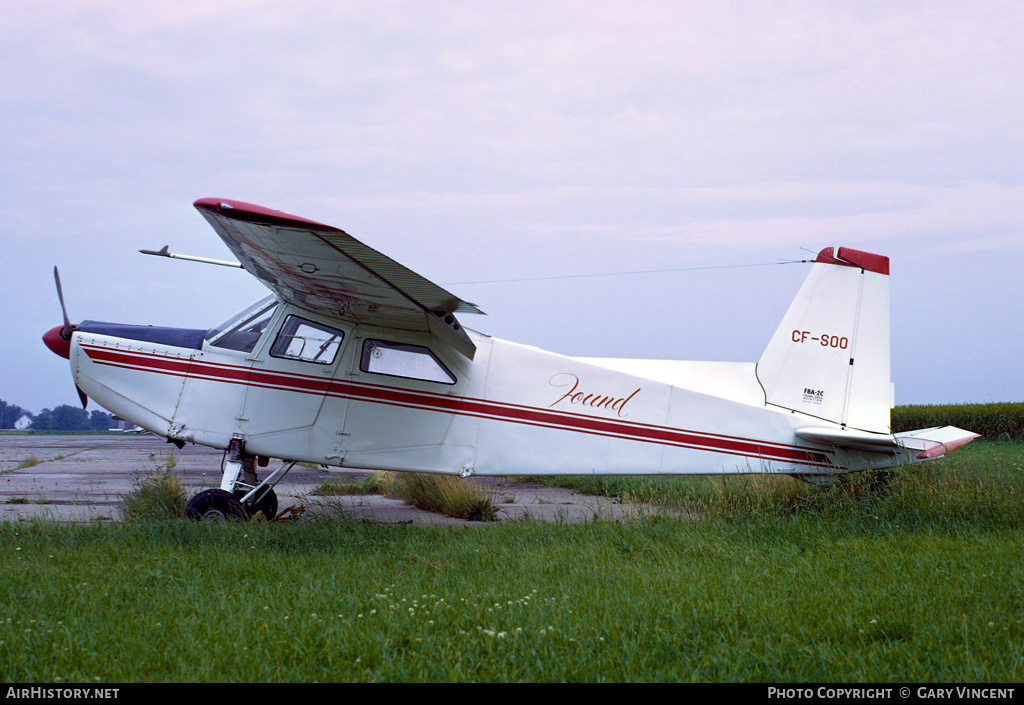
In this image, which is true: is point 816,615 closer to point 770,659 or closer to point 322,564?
point 770,659

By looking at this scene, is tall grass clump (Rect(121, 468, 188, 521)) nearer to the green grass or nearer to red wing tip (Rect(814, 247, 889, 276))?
the green grass

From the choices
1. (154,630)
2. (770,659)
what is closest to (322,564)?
(154,630)

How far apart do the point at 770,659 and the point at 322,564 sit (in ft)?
11.3

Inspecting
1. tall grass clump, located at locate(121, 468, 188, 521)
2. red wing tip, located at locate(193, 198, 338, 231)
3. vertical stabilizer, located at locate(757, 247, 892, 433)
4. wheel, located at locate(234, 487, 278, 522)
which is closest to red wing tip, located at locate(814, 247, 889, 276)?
vertical stabilizer, located at locate(757, 247, 892, 433)

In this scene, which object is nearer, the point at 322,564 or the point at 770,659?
the point at 770,659

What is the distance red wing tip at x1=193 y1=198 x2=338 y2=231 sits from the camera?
5352mm

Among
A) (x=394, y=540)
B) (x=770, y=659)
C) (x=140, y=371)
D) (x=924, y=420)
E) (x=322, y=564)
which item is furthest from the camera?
(x=924, y=420)

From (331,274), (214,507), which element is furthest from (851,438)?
(214,507)

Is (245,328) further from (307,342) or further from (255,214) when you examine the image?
(255,214)

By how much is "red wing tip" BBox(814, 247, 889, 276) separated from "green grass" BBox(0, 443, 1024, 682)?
276 cm

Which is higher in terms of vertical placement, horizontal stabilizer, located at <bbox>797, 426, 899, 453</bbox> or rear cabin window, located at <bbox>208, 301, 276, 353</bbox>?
rear cabin window, located at <bbox>208, 301, 276, 353</bbox>

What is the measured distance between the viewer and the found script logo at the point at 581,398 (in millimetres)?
7934

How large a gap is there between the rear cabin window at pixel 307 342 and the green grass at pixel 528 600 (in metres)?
1.79
